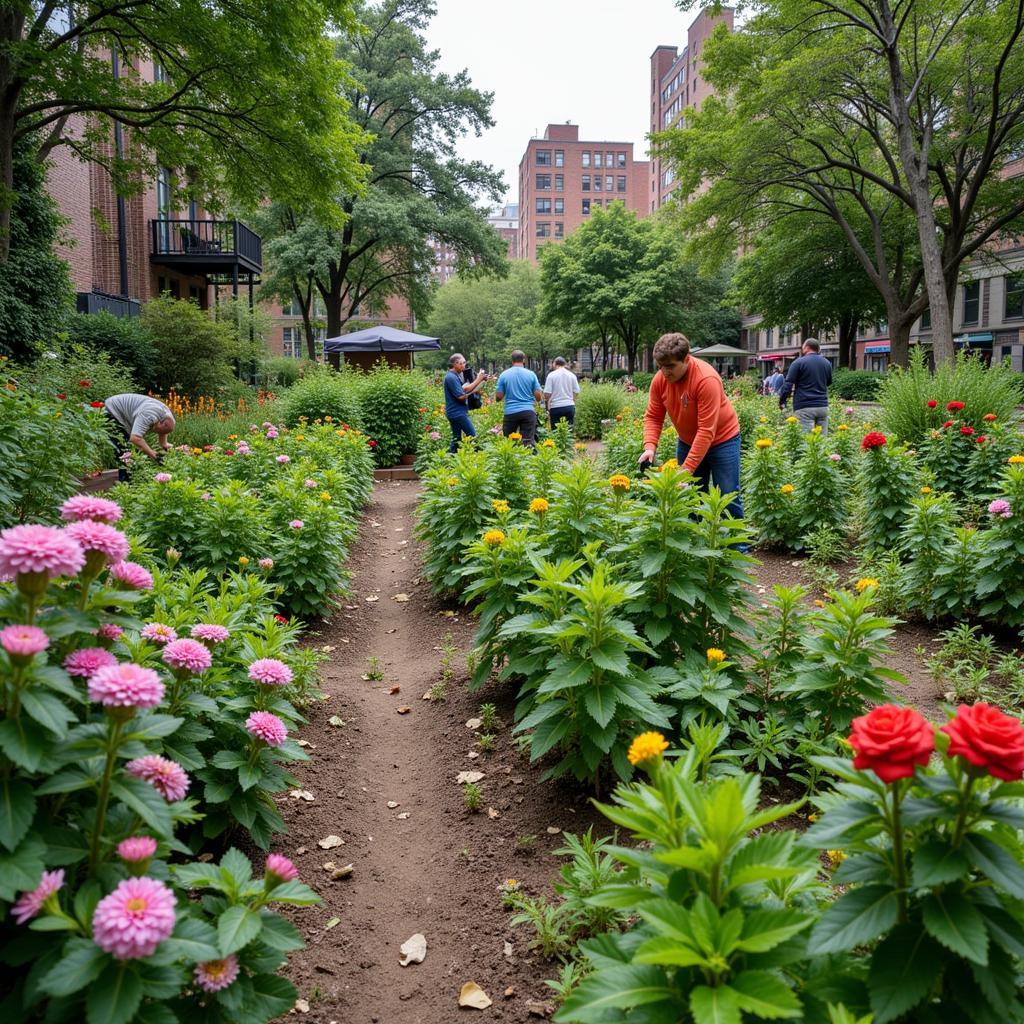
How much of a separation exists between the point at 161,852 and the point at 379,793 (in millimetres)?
2262

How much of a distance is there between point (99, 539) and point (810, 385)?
36.0 ft

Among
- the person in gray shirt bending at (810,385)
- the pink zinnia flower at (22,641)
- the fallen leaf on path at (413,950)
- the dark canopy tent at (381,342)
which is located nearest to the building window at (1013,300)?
the dark canopy tent at (381,342)

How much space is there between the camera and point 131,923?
133 centimetres

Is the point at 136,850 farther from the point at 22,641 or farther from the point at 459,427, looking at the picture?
the point at 459,427

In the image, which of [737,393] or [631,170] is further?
[631,170]

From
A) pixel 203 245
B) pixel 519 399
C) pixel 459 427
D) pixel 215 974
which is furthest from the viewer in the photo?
pixel 203 245

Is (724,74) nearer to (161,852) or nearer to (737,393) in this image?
(737,393)

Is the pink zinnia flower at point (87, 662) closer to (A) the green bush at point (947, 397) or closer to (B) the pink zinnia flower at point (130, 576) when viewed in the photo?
(B) the pink zinnia flower at point (130, 576)

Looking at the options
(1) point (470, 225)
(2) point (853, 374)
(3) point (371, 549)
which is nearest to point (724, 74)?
(1) point (470, 225)

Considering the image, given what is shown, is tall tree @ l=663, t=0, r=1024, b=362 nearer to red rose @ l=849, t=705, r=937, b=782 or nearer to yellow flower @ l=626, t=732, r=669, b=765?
yellow flower @ l=626, t=732, r=669, b=765

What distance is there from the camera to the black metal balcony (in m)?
21.8

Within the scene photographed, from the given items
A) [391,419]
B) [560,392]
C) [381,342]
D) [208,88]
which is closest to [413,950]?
[560,392]

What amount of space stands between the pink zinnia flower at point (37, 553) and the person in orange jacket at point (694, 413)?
12.8ft

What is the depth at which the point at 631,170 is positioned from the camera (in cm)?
10812
